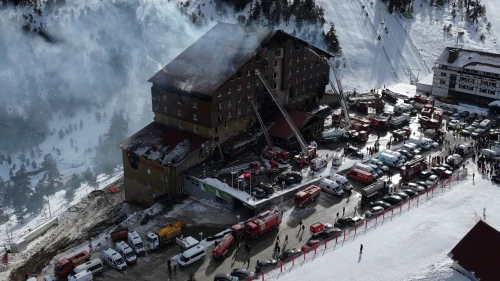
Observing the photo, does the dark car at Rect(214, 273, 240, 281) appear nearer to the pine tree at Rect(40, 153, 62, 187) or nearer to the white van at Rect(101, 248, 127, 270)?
the white van at Rect(101, 248, 127, 270)

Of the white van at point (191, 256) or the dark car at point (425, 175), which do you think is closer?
the white van at point (191, 256)

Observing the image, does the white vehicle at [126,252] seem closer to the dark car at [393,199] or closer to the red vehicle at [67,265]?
the red vehicle at [67,265]

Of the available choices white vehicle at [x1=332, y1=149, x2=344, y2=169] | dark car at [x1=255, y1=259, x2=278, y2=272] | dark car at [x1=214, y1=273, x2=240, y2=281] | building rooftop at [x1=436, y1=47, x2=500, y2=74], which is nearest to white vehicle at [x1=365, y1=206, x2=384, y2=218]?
white vehicle at [x1=332, y1=149, x2=344, y2=169]

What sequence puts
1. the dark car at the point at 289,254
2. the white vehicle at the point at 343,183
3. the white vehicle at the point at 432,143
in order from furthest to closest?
Result: the white vehicle at the point at 432,143
the white vehicle at the point at 343,183
the dark car at the point at 289,254

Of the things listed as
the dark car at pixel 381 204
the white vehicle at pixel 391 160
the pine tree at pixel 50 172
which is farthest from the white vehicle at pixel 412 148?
the pine tree at pixel 50 172

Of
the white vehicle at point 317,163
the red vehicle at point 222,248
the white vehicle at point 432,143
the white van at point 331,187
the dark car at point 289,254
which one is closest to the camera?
the dark car at point 289,254

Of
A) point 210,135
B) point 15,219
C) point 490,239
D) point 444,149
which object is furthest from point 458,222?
point 15,219

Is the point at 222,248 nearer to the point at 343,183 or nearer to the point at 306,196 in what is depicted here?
the point at 306,196
